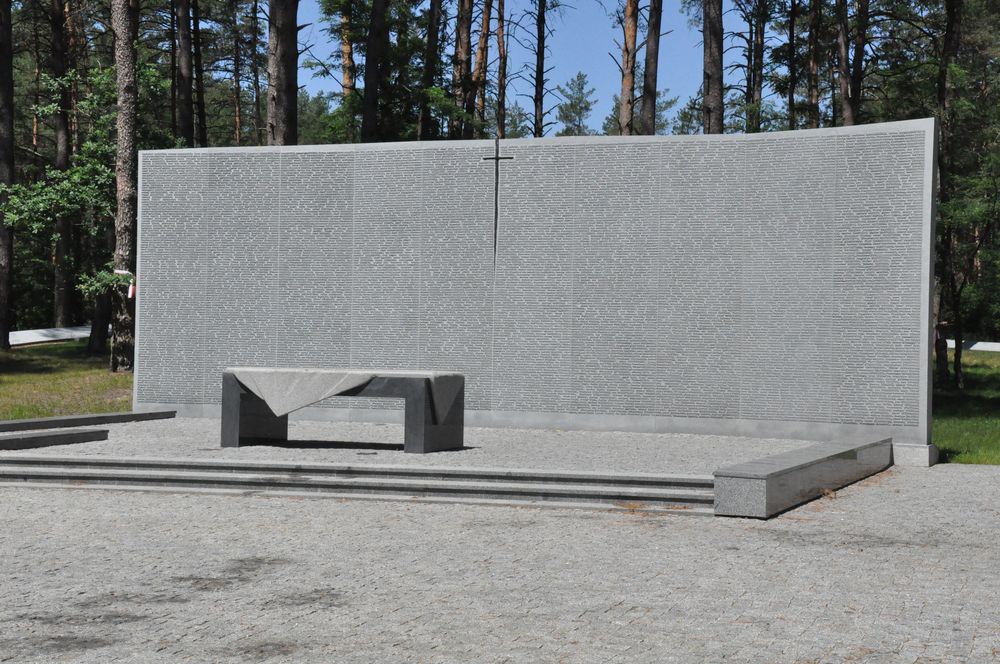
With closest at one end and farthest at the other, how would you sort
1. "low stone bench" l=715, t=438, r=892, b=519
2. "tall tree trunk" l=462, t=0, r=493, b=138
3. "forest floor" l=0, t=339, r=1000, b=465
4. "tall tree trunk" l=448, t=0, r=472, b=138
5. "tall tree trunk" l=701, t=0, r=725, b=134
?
"low stone bench" l=715, t=438, r=892, b=519 → "forest floor" l=0, t=339, r=1000, b=465 → "tall tree trunk" l=701, t=0, r=725, b=134 → "tall tree trunk" l=448, t=0, r=472, b=138 → "tall tree trunk" l=462, t=0, r=493, b=138

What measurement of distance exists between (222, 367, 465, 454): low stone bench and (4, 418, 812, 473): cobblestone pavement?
29cm

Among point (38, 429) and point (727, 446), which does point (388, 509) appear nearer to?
point (727, 446)

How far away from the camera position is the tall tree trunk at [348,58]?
90.1 feet

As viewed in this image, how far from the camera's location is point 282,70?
813 inches

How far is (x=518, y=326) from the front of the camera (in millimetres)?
15859

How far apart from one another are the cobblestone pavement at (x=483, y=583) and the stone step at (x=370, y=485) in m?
0.36

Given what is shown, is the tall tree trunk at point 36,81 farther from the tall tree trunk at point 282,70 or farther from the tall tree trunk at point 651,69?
the tall tree trunk at point 651,69

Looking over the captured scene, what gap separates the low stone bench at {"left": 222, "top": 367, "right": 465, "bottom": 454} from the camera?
12.5 metres

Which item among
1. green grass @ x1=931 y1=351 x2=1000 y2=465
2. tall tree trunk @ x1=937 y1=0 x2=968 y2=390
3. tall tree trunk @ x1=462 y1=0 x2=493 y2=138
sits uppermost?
tall tree trunk @ x1=462 y1=0 x2=493 y2=138

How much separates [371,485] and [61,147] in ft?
89.5

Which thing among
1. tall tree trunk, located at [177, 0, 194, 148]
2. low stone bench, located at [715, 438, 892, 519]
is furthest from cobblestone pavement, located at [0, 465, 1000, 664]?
tall tree trunk, located at [177, 0, 194, 148]

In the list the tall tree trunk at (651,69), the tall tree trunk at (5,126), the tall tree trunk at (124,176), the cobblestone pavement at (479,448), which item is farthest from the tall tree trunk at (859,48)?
the tall tree trunk at (5,126)

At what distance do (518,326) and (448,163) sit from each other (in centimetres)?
260

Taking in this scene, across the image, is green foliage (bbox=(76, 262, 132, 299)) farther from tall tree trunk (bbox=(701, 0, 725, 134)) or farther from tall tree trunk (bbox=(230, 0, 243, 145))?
tall tree trunk (bbox=(230, 0, 243, 145))
